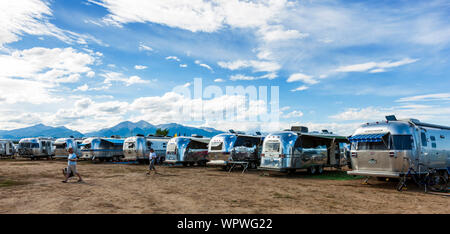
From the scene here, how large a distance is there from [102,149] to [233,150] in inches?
618

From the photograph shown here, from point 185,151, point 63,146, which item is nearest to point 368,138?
point 185,151

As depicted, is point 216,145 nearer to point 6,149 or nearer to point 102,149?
point 102,149

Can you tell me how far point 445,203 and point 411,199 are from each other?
94 cm

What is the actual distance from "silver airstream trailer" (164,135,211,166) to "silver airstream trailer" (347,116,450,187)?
13.9m

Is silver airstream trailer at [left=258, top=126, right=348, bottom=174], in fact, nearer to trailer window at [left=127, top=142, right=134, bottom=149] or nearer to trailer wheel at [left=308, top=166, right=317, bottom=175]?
trailer wheel at [left=308, top=166, right=317, bottom=175]

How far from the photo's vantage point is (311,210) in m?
8.38

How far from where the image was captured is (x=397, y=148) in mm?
11930

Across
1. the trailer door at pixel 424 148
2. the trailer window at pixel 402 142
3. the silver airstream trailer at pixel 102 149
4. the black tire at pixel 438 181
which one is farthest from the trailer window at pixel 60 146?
the black tire at pixel 438 181

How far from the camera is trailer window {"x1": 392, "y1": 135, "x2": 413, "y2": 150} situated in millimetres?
11906

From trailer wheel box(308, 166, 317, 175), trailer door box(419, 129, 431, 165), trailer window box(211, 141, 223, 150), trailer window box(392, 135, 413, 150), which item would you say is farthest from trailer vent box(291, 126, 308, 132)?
trailer door box(419, 129, 431, 165)

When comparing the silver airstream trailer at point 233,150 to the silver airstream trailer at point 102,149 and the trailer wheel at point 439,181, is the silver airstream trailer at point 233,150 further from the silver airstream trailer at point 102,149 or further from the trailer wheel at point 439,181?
the silver airstream trailer at point 102,149

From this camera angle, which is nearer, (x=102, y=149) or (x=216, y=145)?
(x=216, y=145)

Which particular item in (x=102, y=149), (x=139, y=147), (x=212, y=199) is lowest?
(x=212, y=199)

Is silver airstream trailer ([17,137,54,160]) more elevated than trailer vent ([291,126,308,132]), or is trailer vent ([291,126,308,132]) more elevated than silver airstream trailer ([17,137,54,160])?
trailer vent ([291,126,308,132])
